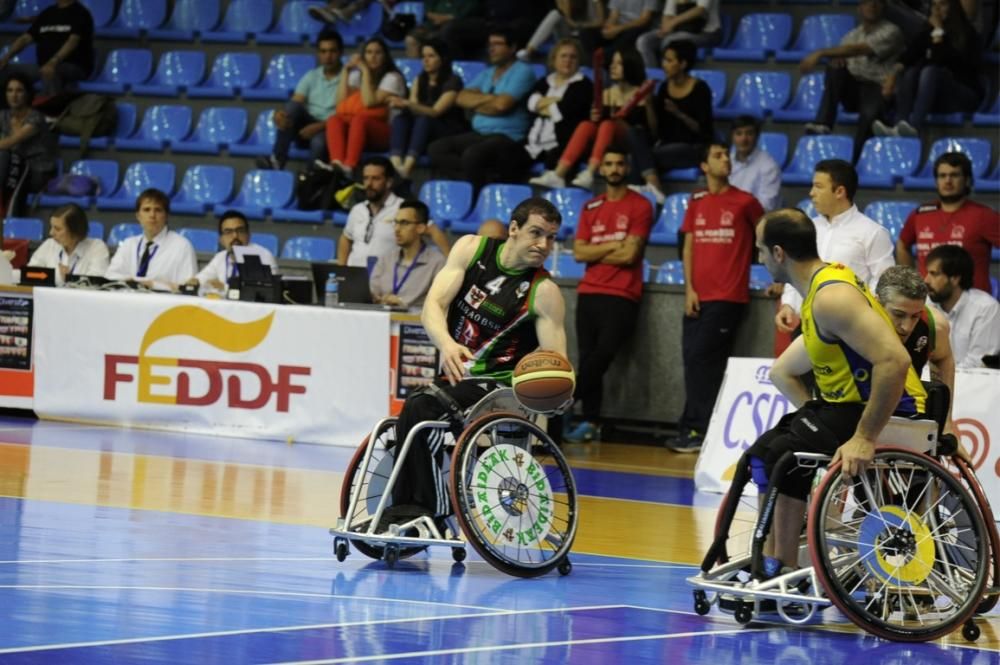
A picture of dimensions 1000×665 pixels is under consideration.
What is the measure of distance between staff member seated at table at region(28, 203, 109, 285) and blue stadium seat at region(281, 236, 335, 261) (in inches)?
84.1

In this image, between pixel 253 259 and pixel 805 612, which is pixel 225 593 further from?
pixel 253 259

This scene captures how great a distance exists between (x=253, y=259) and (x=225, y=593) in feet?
19.4

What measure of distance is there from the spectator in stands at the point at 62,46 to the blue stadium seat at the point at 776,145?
7.22 metres

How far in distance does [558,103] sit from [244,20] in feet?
17.1

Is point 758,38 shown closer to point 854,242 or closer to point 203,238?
point 203,238

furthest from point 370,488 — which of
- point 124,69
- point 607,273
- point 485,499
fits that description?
point 124,69

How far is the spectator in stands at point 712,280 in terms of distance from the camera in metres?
11.6

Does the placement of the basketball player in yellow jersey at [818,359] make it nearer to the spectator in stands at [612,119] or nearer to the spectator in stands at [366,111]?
the spectator in stands at [612,119]

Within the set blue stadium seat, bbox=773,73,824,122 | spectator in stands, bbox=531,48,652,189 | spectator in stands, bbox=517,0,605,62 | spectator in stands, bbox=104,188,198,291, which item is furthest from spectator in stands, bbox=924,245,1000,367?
spectator in stands, bbox=517,0,605,62

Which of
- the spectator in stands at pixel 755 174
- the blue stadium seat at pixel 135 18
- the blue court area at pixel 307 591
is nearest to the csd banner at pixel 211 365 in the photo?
the blue court area at pixel 307 591

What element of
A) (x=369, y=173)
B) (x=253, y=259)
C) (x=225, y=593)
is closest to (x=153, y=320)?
(x=253, y=259)

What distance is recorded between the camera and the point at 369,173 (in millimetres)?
12930

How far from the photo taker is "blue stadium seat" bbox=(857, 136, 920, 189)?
13.3 m

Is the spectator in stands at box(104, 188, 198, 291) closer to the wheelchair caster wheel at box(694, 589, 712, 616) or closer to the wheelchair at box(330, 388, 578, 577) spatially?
the wheelchair at box(330, 388, 578, 577)
